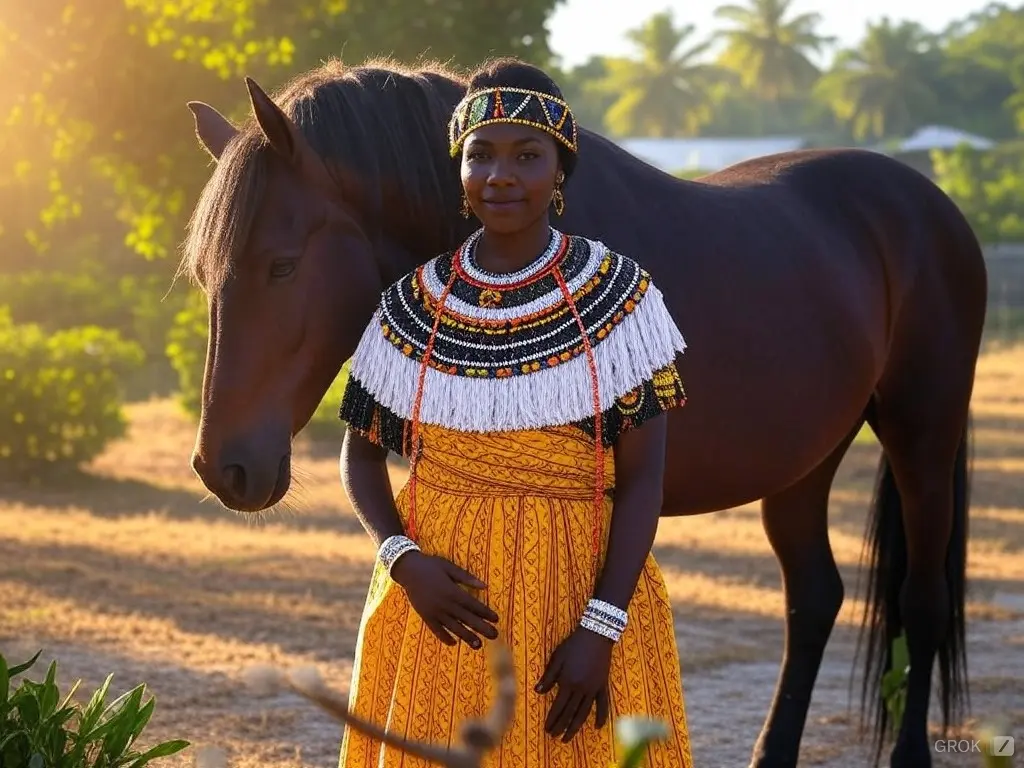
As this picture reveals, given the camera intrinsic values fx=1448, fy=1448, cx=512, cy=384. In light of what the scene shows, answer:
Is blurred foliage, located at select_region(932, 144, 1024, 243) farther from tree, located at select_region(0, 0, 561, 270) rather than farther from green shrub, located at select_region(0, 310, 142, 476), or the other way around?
green shrub, located at select_region(0, 310, 142, 476)

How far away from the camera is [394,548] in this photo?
8.42ft

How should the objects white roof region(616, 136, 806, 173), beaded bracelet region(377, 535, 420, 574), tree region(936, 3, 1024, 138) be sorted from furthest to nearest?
tree region(936, 3, 1024, 138)
white roof region(616, 136, 806, 173)
beaded bracelet region(377, 535, 420, 574)

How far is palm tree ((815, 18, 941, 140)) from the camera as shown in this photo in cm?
7638

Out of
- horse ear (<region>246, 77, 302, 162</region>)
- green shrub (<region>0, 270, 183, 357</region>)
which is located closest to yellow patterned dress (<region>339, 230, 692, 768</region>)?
horse ear (<region>246, 77, 302, 162</region>)

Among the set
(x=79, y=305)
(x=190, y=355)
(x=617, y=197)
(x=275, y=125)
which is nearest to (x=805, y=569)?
(x=617, y=197)

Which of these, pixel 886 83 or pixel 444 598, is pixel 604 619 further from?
pixel 886 83

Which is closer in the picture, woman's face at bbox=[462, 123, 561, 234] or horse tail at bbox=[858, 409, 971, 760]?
woman's face at bbox=[462, 123, 561, 234]

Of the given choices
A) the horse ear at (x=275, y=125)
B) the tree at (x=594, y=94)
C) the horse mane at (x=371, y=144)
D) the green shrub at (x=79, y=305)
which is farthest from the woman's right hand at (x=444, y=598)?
the tree at (x=594, y=94)

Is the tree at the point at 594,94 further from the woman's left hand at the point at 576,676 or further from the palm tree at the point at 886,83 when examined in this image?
the woman's left hand at the point at 576,676

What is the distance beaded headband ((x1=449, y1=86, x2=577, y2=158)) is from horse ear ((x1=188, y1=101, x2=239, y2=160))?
774 millimetres

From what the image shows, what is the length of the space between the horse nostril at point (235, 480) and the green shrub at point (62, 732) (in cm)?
67

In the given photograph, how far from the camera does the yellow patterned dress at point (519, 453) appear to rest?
2.54 m

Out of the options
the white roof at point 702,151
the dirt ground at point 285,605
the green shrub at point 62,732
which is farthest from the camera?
the white roof at point 702,151

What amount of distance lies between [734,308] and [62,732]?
1.83 metres
